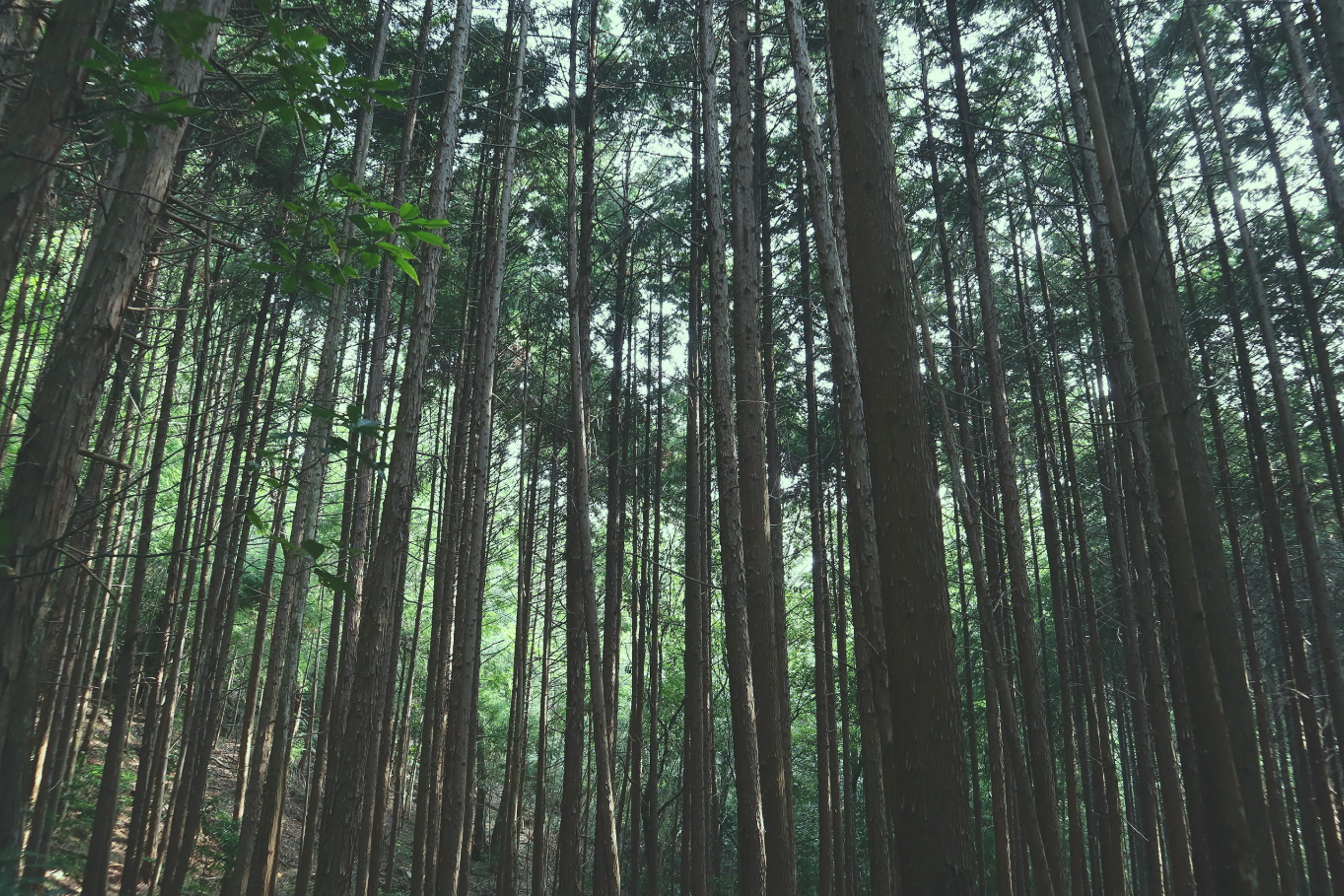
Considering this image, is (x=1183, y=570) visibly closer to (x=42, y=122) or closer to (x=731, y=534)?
(x=731, y=534)

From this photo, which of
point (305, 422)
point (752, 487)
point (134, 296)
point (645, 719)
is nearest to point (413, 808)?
point (645, 719)

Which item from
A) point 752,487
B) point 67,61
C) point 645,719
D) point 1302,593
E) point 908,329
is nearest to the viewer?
point 67,61

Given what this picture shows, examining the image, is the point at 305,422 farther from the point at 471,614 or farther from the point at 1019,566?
the point at 1019,566

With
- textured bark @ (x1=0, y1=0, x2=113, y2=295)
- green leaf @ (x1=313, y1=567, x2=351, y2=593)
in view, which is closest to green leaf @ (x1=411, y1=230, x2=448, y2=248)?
green leaf @ (x1=313, y1=567, x2=351, y2=593)

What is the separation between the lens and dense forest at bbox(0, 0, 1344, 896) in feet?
10.1

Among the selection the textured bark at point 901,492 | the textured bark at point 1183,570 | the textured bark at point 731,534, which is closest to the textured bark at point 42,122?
the textured bark at point 901,492

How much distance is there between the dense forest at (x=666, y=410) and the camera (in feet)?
10.1

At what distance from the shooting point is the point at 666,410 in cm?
1714

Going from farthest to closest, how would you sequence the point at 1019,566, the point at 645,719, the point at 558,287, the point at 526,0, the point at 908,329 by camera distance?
the point at 645,719 → the point at 558,287 → the point at 526,0 → the point at 1019,566 → the point at 908,329

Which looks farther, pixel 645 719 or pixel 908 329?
pixel 645 719

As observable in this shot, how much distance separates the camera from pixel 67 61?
2727mm

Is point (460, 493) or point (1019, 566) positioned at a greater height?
point (460, 493)

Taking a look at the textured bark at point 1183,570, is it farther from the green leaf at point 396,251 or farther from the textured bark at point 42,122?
the textured bark at point 42,122

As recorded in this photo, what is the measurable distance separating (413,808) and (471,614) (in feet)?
81.0
